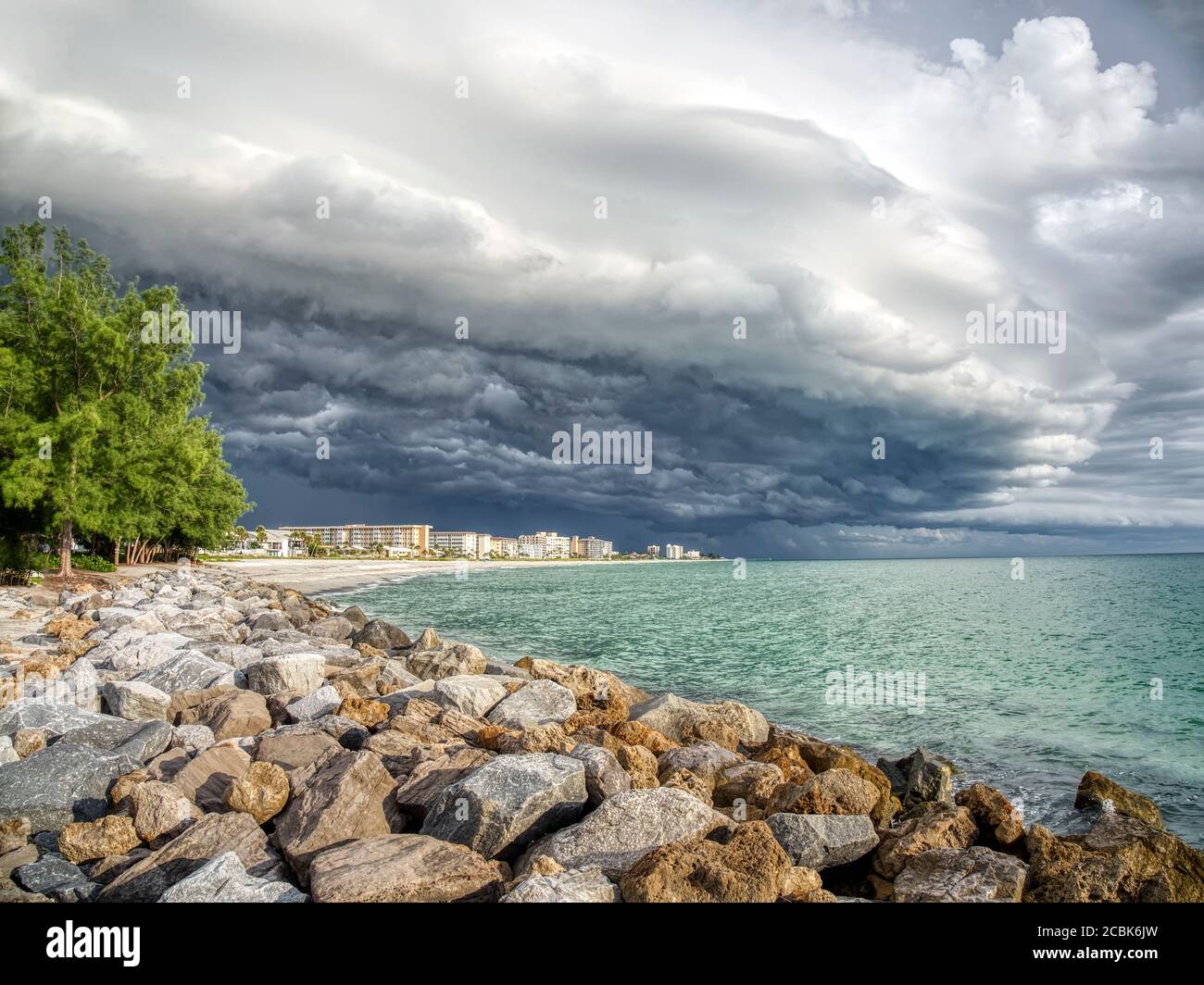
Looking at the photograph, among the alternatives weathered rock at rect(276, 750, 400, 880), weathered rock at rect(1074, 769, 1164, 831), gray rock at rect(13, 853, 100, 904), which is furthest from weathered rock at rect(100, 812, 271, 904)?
weathered rock at rect(1074, 769, 1164, 831)

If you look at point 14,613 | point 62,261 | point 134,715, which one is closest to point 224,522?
point 62,261

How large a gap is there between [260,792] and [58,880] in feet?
5.52

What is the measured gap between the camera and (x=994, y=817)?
27.6 ft

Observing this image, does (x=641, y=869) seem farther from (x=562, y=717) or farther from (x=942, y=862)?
(x=562, y=717)

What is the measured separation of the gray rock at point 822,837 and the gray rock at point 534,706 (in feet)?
15.6

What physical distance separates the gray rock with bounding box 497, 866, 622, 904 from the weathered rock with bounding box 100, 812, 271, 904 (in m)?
2.67

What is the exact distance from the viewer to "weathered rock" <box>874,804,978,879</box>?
7.48 metres

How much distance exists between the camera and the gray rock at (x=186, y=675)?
1248cm

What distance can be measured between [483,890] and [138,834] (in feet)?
11.4

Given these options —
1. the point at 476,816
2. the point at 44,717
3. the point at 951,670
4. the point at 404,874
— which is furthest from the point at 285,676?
the point at 951,670

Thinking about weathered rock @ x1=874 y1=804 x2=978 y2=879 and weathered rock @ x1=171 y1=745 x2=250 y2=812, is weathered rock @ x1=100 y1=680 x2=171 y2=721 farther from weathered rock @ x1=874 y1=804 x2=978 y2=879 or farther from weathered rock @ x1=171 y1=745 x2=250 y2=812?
weathered rock @ x1=874 y1=804 x2=978 y2=879

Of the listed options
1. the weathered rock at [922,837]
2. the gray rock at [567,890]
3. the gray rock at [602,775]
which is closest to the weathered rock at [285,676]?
the gray rock at [602,775]

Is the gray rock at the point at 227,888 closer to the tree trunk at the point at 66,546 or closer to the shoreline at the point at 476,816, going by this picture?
the shoreline at the point at 476,816
